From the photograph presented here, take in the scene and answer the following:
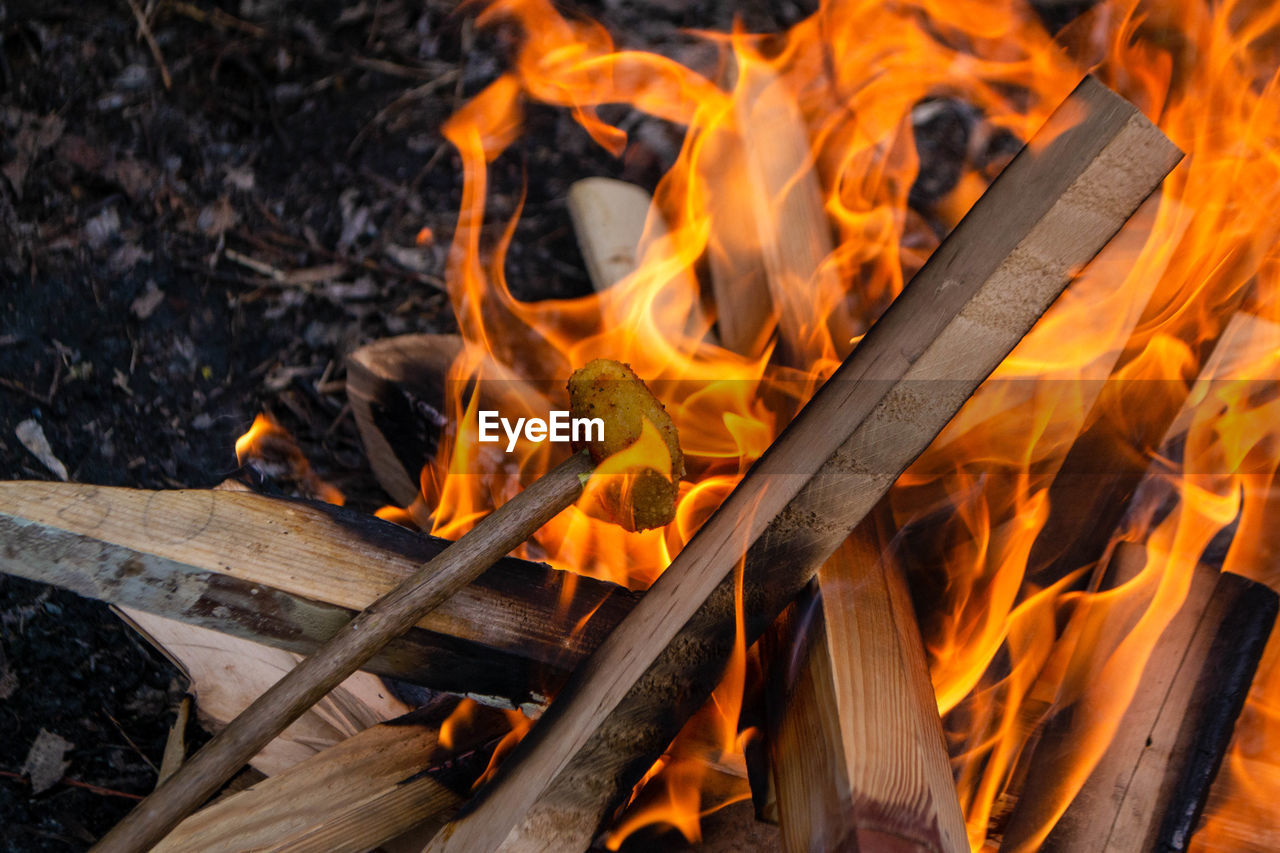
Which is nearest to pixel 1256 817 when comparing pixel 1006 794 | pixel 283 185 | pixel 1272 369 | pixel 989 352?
pixel 1006 794

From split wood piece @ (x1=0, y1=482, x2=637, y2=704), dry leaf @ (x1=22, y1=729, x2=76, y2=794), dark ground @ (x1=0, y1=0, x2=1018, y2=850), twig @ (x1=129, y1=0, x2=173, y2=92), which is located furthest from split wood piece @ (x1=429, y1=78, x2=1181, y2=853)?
twig @ (x1=129, y1=0, x2=173, y2=92)

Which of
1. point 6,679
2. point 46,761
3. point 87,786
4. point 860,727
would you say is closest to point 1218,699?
point 860,727

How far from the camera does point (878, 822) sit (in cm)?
108

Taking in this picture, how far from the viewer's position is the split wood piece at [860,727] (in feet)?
3.59

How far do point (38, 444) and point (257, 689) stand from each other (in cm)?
121


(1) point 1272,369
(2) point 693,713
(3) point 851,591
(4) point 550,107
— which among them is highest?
(1) point 1272,369

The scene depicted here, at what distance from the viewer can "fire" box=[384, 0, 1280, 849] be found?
1501mm

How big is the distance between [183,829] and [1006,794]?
1398 mm

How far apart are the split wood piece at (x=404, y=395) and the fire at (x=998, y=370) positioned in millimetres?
53

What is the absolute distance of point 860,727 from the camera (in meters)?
1.18

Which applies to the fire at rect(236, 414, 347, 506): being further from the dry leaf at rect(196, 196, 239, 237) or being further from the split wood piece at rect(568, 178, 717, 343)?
the split wood piece at rect(568, 178, 717, 343)

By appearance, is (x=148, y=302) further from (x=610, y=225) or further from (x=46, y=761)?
(x=610, y=225)

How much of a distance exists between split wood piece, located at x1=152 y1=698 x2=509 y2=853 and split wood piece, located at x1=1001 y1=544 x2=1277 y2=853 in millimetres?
945

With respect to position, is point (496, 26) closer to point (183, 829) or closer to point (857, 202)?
point (857, 202)
